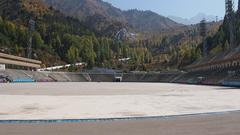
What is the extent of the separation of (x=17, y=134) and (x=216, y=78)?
79160mm

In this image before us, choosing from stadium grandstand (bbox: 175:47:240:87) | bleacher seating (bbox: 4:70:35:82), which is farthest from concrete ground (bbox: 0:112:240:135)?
bleacher seating (bbox: 4:70:35:82)

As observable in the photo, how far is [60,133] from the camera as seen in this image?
14984 mm

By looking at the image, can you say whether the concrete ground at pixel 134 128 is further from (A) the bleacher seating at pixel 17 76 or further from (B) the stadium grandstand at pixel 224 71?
(A) the bleacher seating at pixel 17 76

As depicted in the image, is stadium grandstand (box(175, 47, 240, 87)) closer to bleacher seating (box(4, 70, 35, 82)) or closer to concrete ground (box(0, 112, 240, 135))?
bleacher seating (box(4, 70, 35, 82))

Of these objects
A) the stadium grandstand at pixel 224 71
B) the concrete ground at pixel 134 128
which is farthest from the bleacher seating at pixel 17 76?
the concrete ground at pixel 134 128

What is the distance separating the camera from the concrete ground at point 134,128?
1500cm

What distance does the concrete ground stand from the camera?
1500 centimetres

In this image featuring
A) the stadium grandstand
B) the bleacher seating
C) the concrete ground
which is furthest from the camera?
the bleacher seating

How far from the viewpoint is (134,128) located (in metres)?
16.3

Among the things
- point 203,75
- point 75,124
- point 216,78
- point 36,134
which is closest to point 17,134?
point 36,134

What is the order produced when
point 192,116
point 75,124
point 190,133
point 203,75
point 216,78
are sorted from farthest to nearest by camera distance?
point 203,75
point 216,78
point 192,116
point 75,124
point 190,133

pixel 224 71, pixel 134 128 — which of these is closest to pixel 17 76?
pixel 224 71

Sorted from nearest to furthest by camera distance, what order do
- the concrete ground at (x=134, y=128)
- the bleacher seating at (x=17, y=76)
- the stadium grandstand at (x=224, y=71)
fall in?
the concrete ground at (x=134, y=128) → the stadium grandstand at (x=224, y=71) → the bleacher seating at (x=17, y=76)

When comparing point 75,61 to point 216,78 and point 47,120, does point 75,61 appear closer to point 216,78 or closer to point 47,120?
point 216,78
